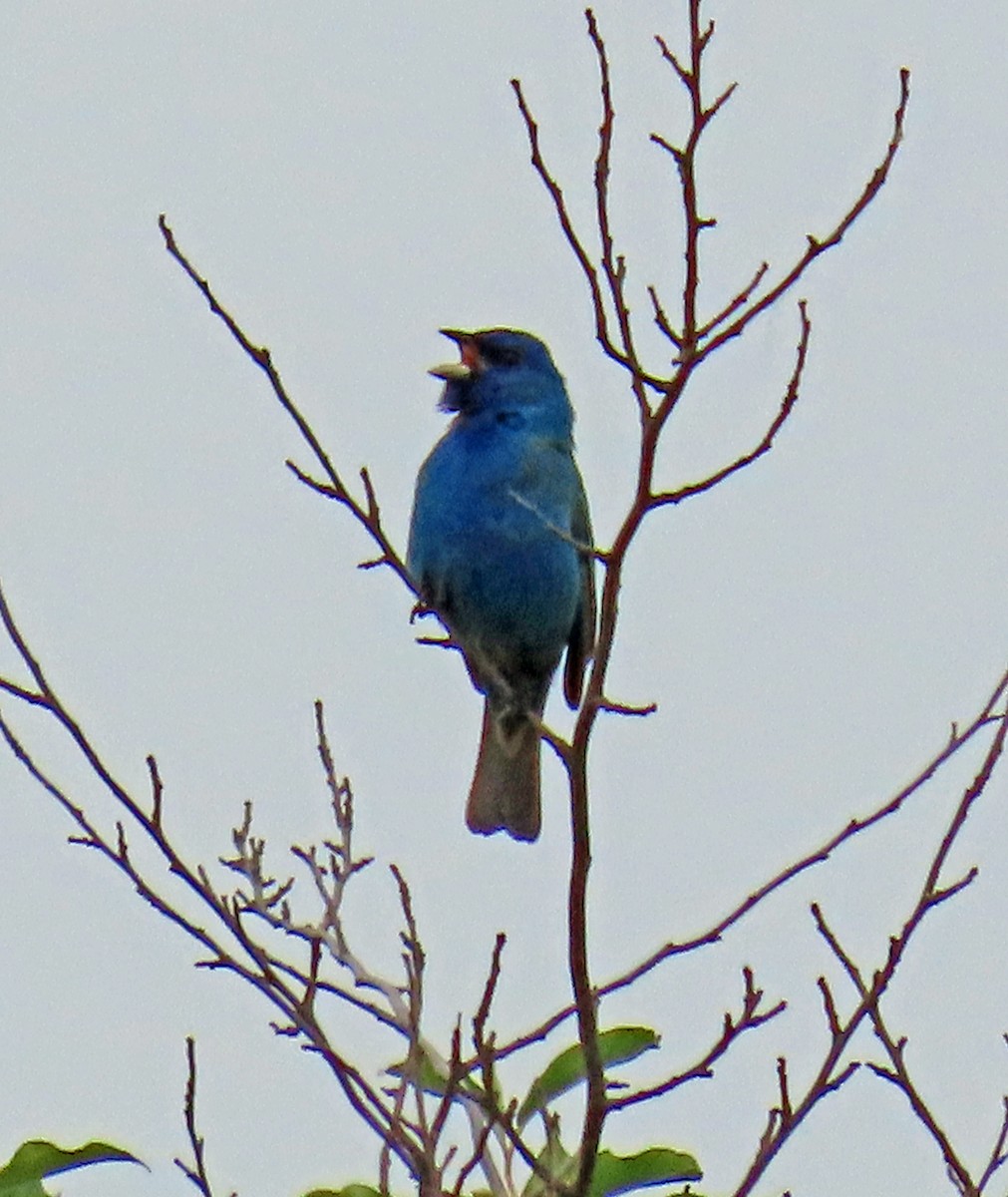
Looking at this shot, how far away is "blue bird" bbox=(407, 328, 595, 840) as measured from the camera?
6.17m

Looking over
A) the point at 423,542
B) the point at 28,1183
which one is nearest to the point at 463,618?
the point at 423,542

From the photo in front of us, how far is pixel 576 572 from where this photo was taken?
21.0ft

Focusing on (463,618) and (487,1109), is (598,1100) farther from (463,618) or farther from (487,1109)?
(463,618)

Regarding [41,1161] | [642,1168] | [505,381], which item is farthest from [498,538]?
[41,1161]

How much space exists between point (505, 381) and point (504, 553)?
683 mm

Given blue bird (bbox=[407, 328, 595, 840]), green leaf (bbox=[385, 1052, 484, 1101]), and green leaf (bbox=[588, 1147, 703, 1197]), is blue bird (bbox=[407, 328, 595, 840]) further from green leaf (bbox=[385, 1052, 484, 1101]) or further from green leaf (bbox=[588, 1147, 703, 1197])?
green leaf (bbox=[588, 1147, 703, 1197])

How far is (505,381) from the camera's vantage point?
6.57 m

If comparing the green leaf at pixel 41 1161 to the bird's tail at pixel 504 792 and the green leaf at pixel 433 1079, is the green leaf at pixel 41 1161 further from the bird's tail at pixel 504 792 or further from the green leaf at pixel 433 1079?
the bird's tail at pixel 504 792

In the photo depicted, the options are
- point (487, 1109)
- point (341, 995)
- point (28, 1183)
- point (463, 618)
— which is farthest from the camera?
point (463, 618)

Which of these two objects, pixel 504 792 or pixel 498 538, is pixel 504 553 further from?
pixel 504 792

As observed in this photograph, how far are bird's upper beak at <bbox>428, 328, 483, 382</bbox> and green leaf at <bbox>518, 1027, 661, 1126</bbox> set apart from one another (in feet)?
9.89

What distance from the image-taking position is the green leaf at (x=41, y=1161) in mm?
3502

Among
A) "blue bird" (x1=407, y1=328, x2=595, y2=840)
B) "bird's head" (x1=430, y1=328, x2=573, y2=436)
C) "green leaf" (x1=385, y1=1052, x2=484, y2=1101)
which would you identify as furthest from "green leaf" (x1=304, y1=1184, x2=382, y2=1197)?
"bird's head" (x1=430, y1=328, x2=573, y2=436)

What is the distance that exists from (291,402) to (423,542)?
2.60 m
